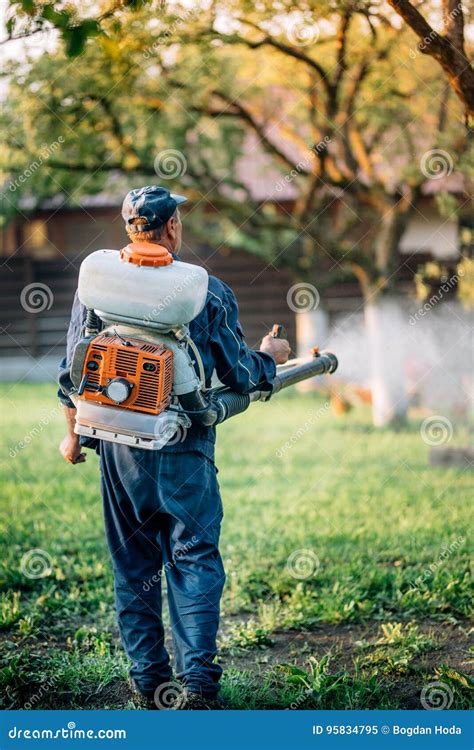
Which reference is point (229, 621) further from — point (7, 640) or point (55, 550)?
point (55, 550)

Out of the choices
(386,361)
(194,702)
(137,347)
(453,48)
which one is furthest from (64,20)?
(386,361)

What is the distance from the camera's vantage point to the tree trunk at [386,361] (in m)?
11.8

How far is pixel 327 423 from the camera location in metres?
11.6

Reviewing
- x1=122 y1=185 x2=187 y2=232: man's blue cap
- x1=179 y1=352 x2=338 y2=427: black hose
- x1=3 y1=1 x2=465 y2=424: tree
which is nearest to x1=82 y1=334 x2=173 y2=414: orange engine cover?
x1=179 y1=352 x2=338 y2=427: black hose

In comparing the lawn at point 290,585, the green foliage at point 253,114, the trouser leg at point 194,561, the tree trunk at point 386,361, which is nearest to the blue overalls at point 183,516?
the trouser leg at point 194,561

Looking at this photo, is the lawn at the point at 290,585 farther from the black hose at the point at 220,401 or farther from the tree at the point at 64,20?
the tree at the point at 64,20

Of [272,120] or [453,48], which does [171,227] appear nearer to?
[453,48]

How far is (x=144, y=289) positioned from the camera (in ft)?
11.7

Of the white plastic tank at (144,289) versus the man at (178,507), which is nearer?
the white plastic tank at (144,289)

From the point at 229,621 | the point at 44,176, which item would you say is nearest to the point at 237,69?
the point at 44,176

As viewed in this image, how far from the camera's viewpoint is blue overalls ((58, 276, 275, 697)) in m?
3.84

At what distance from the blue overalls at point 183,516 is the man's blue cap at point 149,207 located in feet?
0.93

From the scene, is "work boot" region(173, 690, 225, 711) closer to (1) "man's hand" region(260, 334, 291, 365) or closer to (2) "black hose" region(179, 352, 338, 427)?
(2) "black hose" region(179, 352, 338, 427)

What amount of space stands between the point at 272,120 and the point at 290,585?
8.45 meters
